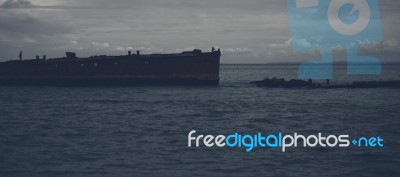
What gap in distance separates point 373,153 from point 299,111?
17277 mm

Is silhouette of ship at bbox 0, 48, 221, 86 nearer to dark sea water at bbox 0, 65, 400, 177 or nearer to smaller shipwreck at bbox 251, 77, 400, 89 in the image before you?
smaller shipwreck at bbox 251, 77, 400, 89

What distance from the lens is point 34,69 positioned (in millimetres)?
63906

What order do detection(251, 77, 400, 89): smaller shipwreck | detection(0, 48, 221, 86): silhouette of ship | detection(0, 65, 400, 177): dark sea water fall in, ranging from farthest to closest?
detection(251, 77, 400, 89): smaller shipwreck, detection(0, 48, 221, 86): silhouette of ship, detection(0, 65, 400, 177): dark sea water

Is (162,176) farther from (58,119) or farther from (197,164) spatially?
(58,119)

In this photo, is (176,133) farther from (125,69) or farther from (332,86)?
(332,86)

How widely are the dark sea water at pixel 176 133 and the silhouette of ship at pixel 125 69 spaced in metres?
13.4

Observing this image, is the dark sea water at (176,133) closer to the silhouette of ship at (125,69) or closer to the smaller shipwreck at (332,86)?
the silhouette of ship at (125,69)

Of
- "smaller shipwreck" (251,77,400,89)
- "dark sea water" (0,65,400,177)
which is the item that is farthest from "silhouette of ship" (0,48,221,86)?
"dark sea water" (0,65,400,177)

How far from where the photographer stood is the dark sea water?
16.1 metres

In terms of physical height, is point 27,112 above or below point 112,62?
below

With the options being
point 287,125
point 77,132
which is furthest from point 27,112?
point 287,125

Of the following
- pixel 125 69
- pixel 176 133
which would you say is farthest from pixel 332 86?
pixel 176 133

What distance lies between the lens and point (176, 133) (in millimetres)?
24047

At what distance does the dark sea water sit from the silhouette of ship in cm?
1345
